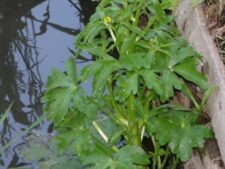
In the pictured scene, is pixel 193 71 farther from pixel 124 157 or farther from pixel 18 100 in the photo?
pixel 18 100

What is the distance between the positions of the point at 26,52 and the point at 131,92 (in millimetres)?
Answer: 1479

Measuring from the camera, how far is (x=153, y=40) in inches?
76.5

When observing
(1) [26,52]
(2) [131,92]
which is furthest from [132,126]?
(1) [26,52]

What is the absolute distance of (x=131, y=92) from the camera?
74.8 inches

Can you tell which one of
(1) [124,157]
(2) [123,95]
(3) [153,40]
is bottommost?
(1) [124,157]

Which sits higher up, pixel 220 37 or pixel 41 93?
pixel 220 37

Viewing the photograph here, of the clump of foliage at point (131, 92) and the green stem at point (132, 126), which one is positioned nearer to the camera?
the clump of foliage at point (131, 92)

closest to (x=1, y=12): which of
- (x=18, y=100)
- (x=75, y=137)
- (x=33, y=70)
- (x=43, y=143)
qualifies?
(x=33, y=70)

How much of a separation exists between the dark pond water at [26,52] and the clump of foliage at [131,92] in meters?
0.68

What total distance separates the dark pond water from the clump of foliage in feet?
2.24

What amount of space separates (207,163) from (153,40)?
49 cm

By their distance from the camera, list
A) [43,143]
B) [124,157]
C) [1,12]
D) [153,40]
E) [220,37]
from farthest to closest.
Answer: [1,12] < [43,143] < [220,37] < [153,40] < [124,157]

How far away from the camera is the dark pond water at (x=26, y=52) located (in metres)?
2.77

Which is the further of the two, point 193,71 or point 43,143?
point 43,143
